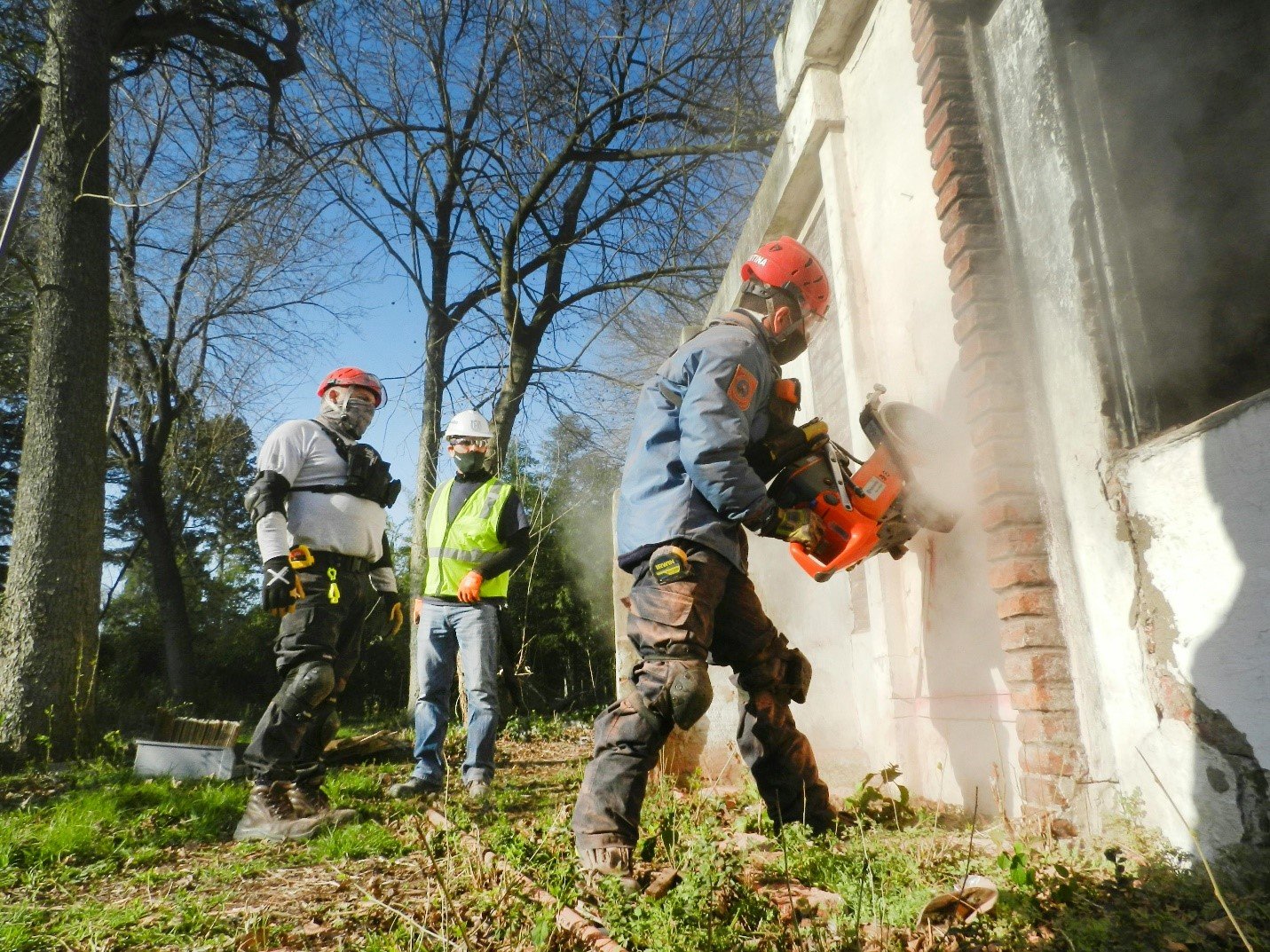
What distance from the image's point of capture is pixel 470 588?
4258 millimetres

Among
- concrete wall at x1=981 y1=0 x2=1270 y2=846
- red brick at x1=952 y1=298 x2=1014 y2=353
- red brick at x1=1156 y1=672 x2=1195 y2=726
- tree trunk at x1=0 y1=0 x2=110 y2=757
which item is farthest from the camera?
tree trunk at x1=0 y1=0 x2=110 y2=757

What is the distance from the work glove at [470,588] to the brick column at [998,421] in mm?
2529

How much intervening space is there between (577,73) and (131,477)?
365 inches

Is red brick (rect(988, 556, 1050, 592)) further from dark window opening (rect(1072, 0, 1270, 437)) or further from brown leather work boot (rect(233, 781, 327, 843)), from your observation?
brown leather work boot (rect(233, 781, 327, 843))

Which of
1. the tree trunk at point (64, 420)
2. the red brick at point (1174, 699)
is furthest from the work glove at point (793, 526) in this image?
the tree trunk at point (64, 420)

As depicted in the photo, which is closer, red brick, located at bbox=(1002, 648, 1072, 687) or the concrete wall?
the concrete wall

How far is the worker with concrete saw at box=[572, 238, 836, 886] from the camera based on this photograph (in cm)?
247

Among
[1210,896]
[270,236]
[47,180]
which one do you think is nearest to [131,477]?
[270,236]

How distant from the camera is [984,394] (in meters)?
2.76

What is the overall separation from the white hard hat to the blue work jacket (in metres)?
2.04

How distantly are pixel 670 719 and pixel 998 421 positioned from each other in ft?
4.73

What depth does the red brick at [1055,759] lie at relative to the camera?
2.49 meters

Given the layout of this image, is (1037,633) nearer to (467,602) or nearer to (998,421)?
(998,421)

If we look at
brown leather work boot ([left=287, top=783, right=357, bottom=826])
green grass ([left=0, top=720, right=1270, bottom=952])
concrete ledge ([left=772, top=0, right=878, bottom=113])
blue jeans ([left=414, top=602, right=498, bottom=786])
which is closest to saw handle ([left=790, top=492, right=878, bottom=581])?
green grass ([left=0, top=720, right=1270, bottom=952])
